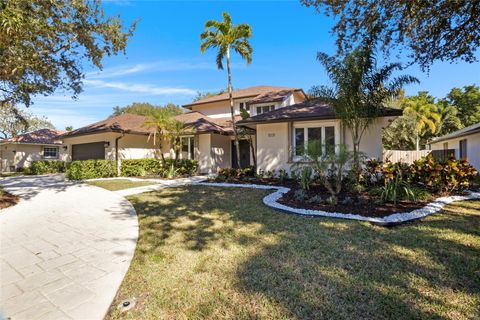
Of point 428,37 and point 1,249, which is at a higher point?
point 428,37

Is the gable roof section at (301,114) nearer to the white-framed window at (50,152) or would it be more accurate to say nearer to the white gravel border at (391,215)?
the white gravel border at (391,215)

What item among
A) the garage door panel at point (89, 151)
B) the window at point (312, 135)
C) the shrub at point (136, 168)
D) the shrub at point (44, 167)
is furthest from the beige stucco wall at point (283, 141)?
the shrub at point (44, 167)

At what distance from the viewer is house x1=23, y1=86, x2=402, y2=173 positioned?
11664 millimetres

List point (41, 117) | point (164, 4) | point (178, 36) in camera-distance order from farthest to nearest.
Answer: point (41, 117), point (178, 36), point (164, 4)

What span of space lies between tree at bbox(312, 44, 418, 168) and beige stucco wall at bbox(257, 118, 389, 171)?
1.98 meters

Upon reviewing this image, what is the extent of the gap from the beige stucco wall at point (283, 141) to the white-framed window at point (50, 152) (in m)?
27.2

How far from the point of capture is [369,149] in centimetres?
1116

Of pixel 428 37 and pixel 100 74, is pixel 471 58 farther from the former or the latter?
pixel 100 74

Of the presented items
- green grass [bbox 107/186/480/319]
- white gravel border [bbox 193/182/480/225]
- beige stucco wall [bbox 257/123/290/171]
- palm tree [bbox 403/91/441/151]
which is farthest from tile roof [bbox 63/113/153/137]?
palm tree [bbox 403/91/441/151]

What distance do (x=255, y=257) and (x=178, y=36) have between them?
583 inches

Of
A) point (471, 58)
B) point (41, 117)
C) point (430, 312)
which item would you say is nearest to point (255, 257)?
point (430, 312)

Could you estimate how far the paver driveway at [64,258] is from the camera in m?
2.91

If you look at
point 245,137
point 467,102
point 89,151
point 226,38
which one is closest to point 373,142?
point 245,137

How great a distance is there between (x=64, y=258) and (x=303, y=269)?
386 cm
